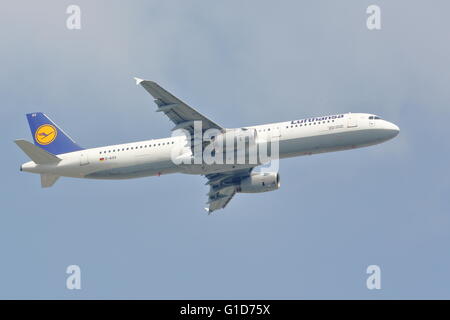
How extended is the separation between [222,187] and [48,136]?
678 inches

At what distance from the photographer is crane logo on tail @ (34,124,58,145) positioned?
3184 inches

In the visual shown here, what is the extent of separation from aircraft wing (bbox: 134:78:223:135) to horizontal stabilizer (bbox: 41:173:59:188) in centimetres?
1305

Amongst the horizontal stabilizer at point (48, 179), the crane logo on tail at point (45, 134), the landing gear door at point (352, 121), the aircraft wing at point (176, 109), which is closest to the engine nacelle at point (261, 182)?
the aircraft wing at point (176, 109)

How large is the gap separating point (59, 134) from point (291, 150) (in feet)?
73.1

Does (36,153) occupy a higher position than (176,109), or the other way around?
(176,109)

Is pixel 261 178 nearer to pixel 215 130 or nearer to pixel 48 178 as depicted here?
pixel 215 130

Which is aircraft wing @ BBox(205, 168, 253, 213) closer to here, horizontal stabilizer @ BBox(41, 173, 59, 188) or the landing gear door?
the landing gear door

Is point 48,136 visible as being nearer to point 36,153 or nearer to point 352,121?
point 36,153

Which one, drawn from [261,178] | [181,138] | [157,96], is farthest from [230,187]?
[157,96]

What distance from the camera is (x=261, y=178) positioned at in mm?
81500

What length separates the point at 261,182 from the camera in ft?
267

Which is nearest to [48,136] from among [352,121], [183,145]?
[183,145]

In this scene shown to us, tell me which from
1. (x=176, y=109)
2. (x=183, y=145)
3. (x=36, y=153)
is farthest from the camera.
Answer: (x=36, y=153)

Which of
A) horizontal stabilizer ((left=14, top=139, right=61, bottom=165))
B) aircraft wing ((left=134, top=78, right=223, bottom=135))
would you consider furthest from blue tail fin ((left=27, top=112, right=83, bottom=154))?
→ aircraft wing ((left=134, top=78, right=223, bottom=135))
